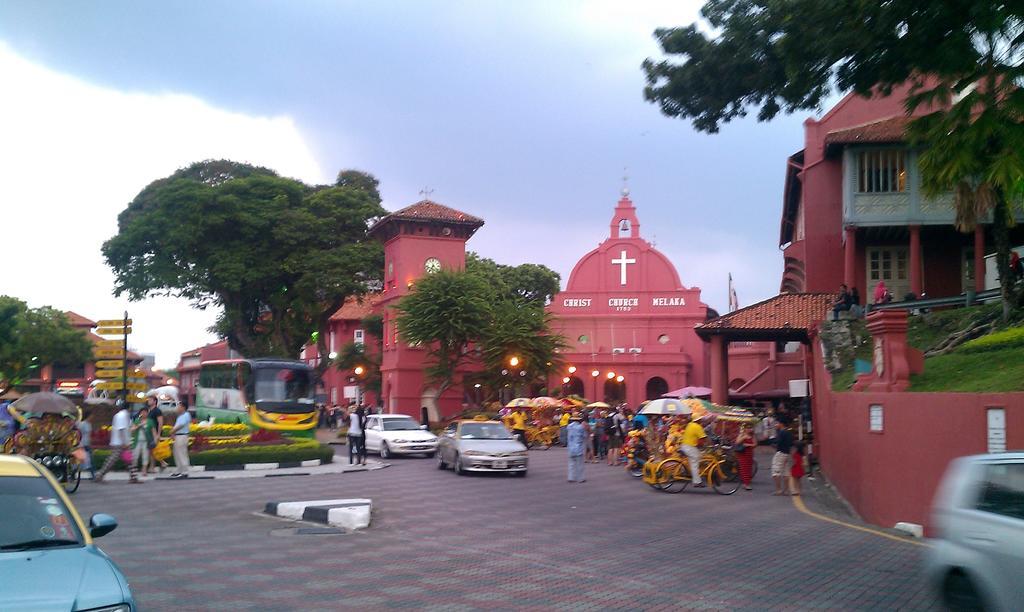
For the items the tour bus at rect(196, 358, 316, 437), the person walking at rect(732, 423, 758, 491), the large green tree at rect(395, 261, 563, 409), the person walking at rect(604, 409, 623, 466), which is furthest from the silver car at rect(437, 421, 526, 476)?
the large green tree at rect(395, 261, 563, 409)

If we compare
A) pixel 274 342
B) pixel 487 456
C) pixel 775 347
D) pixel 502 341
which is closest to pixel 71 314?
pixel 274 342

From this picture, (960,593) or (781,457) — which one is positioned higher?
(960,593)

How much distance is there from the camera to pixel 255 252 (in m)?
50.3

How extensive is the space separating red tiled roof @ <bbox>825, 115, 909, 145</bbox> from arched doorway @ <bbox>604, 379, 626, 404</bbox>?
27.2m

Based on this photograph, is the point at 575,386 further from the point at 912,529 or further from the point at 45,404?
the point at 912,529

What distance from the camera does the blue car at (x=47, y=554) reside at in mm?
5105

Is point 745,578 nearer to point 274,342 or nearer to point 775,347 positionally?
point 775,347

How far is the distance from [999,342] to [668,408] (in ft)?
30.3

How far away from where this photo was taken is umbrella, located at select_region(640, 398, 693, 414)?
79.9 ft

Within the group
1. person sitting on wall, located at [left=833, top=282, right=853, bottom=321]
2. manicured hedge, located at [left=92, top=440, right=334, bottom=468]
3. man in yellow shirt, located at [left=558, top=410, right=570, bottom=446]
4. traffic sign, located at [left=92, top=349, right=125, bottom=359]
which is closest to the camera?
manicured hedge, located at [left=92, top=440, right=334, bottom=468]

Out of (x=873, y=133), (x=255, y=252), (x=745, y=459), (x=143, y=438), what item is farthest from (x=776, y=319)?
(x=255, y=252)

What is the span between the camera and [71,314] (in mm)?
85938

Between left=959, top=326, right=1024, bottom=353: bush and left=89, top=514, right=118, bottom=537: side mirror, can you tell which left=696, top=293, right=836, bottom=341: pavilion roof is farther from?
left=89, top=514, right=118, bottom=537: side mirror

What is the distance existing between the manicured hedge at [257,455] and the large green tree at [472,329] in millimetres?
16537
